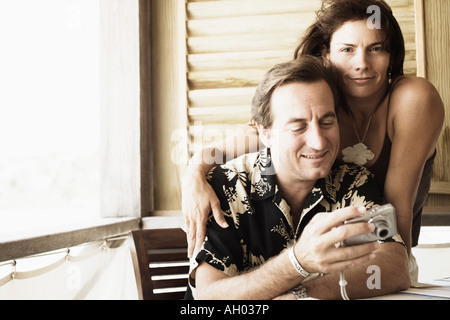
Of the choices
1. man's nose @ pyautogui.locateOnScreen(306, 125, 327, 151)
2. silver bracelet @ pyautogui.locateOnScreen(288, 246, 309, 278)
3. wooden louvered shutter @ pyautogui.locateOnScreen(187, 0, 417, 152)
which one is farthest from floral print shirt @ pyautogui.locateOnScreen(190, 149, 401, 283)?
wooden louvered shutter @ pyautogui.locateOnScreen(187, 0, 417, 152)

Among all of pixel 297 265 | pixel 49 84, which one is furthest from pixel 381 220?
pixel 49 84

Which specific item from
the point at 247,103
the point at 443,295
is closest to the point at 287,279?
the point at 443,295

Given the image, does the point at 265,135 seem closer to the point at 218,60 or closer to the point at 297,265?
the point at 297,265

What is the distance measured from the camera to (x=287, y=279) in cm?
104

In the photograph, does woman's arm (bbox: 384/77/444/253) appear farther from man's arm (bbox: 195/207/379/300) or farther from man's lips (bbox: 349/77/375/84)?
man's arm (bbox: 195/207/379/300)

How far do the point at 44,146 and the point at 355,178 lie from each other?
2.01 meters

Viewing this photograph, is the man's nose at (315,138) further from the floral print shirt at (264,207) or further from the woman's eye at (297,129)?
the floral print shirt at (264,207)

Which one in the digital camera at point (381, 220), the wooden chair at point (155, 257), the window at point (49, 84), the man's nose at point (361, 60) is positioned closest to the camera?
the digital camera at point (381, 220)

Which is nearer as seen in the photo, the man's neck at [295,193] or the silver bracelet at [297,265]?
the silver bracelet at [297,265]

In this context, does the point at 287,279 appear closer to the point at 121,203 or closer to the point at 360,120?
the point at 360,120

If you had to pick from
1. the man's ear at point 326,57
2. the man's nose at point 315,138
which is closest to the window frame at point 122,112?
the man's ear at point 326,57

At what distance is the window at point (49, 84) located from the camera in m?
2.43

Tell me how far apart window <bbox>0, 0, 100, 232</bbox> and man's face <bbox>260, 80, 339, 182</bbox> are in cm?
128

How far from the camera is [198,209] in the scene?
4.21 feet
